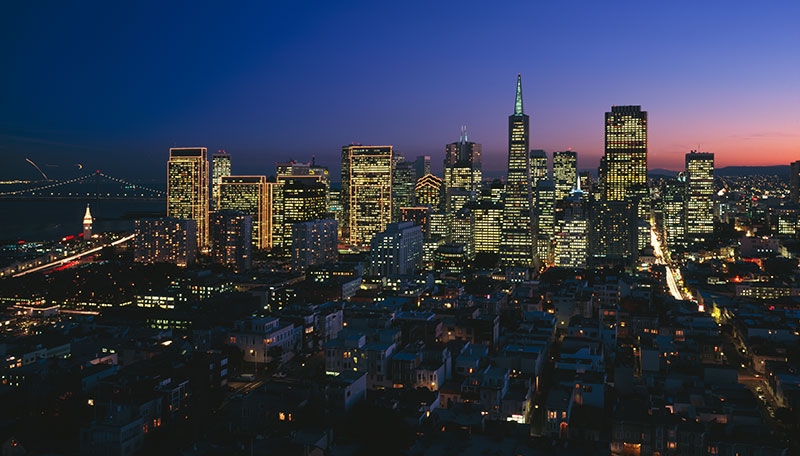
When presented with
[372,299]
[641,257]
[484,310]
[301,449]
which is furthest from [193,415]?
[641,257]

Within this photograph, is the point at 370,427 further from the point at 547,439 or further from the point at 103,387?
the point at 103,387

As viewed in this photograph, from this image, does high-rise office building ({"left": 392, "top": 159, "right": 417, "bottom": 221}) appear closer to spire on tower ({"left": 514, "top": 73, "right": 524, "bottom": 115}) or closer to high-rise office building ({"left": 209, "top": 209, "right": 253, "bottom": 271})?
spire on tower ({"left": 514, "top": 73, "right": 524, "bottom": 115})

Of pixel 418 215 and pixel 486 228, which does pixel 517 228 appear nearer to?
pixel 486 228

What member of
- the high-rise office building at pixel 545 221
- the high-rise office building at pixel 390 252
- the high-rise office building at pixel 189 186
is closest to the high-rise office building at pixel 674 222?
the high-rise office building at pixel 545 221

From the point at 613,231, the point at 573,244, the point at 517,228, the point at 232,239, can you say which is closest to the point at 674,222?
the point at 613,231

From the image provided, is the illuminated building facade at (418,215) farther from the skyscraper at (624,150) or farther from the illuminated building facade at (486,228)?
the skyscraper at (624,150)

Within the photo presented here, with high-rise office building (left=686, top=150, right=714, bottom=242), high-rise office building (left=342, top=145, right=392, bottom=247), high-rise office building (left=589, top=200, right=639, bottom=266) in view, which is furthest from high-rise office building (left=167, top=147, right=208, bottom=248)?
high-rise office building (left=686, top=150, right=714, bottom=242)

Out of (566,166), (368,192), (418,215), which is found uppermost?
(566,166)
